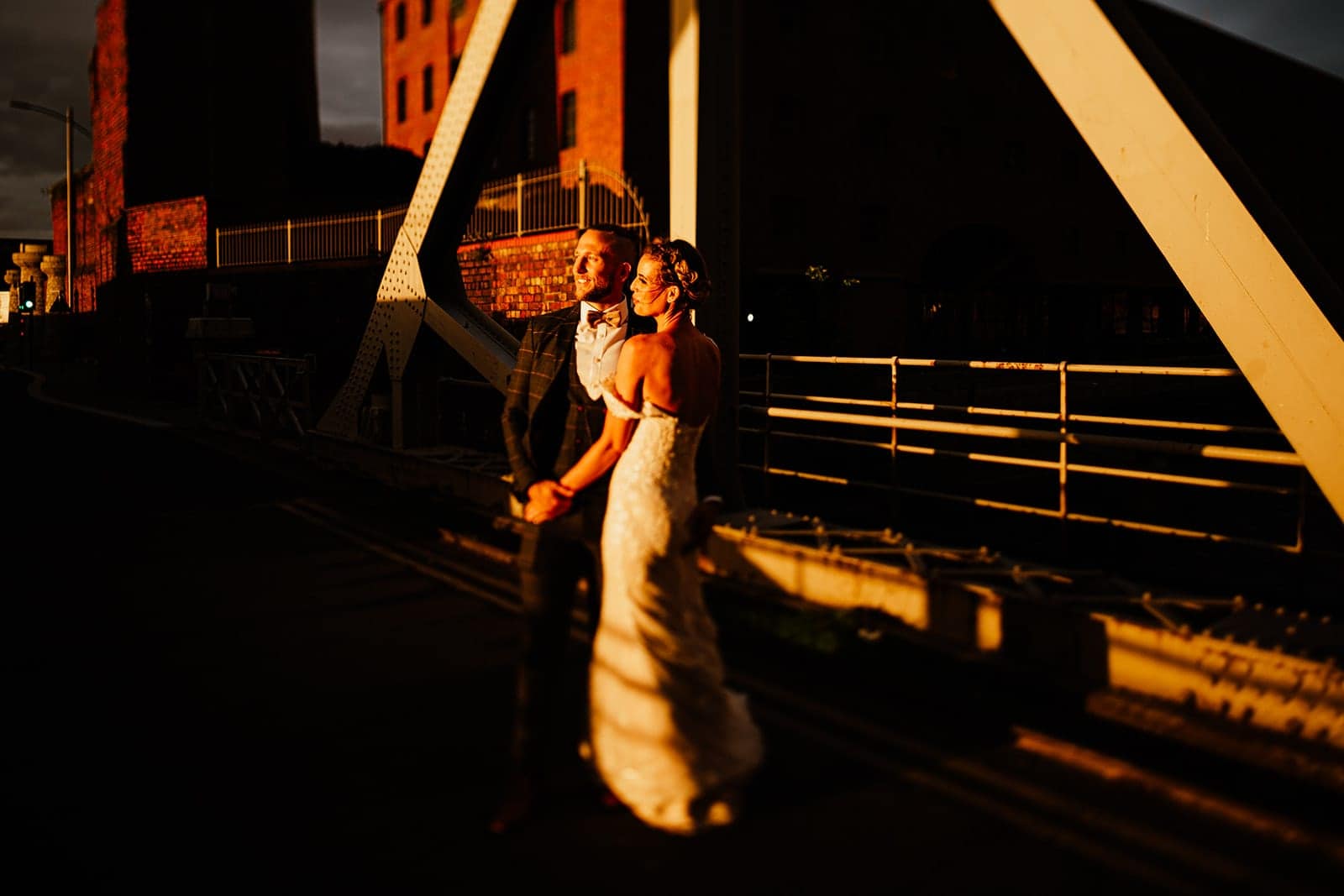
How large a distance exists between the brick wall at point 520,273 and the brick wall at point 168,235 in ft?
44.7

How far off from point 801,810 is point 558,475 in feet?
4.66

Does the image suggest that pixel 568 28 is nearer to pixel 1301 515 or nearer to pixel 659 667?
pixel 1301 515

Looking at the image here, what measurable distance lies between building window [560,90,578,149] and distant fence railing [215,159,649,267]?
1409cm

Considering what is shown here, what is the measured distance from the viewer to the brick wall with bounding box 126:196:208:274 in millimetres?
28891

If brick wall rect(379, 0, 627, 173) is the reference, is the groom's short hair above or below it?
below

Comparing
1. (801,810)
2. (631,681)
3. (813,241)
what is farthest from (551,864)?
(813,241)

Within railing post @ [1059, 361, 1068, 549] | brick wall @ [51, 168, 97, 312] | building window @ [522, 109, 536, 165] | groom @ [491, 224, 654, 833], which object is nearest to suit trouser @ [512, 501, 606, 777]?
groom @ [491, 224, 654, 833]

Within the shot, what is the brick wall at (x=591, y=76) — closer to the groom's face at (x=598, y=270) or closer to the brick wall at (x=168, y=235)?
the brick wall at (x=168, y=235)

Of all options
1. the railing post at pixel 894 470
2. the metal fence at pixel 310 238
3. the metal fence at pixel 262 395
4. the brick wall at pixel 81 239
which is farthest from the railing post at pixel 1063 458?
the brick wall at pixel 81 239

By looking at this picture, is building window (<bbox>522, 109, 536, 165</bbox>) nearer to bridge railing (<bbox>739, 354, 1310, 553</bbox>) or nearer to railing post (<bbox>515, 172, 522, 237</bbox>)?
bridge railing (<bbox>739, 354, 1310, 553</bbox>)

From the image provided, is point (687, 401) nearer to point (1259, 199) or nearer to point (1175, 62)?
point (1259, 199)

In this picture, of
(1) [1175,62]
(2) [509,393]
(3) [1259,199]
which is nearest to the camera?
(2) [509,393]

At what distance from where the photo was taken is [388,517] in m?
10.3

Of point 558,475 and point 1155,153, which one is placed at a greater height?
point 1155,153
